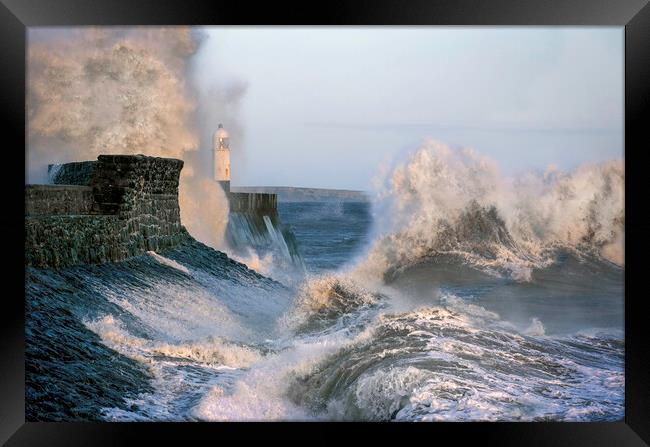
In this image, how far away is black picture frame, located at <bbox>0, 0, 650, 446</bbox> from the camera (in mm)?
5812

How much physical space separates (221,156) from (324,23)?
1.52m

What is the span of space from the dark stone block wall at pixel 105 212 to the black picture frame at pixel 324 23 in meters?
0.22

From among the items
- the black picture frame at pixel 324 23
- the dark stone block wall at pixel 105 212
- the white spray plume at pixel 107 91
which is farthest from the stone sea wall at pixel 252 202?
the black picture frame at pixel 324 23

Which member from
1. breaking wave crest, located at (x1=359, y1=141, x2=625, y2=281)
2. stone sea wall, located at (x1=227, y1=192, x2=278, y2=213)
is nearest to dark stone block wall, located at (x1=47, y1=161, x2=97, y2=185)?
stone sea wall, located at (x1=227, y1=192, x2=278, y2=213)

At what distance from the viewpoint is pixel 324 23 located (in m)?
6.07

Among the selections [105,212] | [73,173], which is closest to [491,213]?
[105,212]

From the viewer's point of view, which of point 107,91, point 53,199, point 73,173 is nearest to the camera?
point 53,199

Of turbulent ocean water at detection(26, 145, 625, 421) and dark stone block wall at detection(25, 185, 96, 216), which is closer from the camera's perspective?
dark stone block wall at detection(25, 185, 96, 216)

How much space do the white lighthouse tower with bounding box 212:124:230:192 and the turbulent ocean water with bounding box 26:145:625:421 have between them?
2.16ft

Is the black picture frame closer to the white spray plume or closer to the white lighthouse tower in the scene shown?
the white spray plume

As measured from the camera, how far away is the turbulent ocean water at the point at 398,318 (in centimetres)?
614

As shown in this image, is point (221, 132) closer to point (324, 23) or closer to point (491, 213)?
point (324, 23)

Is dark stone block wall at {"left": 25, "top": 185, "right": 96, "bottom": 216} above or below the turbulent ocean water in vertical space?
above

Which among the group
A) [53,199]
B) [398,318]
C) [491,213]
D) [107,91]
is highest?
[107,91]
